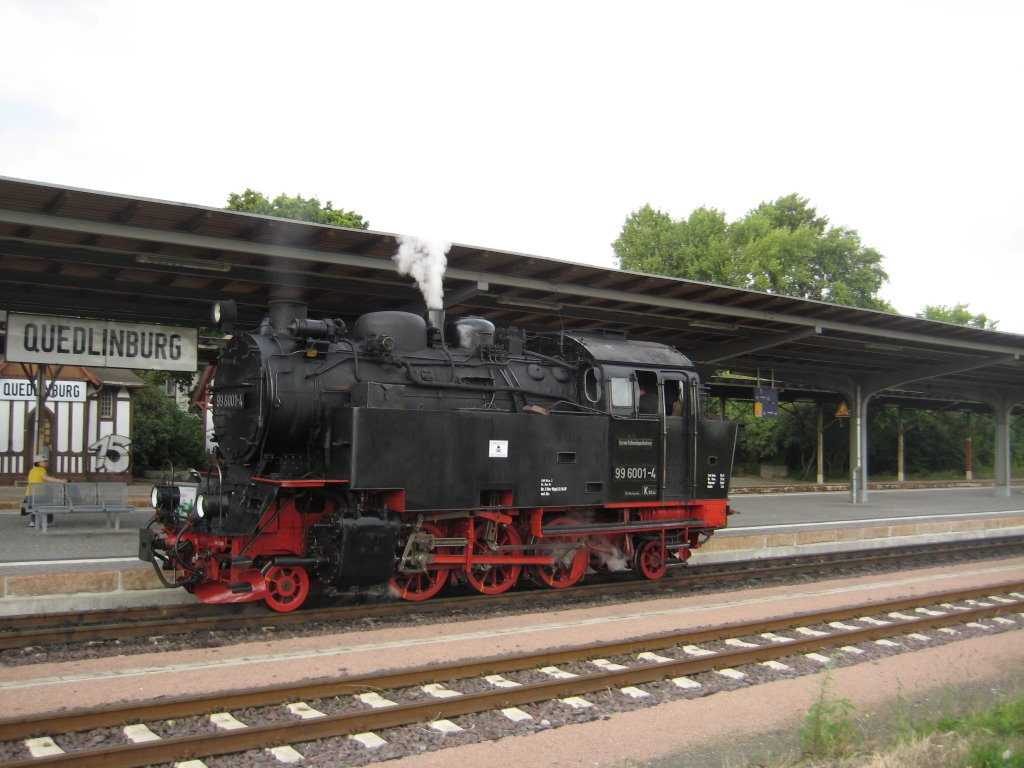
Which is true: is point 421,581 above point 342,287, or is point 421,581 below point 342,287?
below

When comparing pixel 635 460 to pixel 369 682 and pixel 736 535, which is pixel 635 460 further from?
pixel 369 682

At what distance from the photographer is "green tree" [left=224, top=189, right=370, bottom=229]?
28.9 m

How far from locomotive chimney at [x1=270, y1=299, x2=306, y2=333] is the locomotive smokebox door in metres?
3.85

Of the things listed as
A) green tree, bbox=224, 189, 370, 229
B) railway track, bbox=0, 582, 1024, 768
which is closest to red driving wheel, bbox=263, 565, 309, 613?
railway track, bbox=0, 582, 1024, 768

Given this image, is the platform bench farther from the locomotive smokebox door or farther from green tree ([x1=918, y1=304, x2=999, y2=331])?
green tree ([x1=918, y1=304, x2=999, y2=331])

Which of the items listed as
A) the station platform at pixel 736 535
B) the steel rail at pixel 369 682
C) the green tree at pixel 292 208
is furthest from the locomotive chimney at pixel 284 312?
the green tree at pixel 292 208

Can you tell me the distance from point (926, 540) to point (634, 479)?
990 centimetres

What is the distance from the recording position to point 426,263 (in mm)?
10305

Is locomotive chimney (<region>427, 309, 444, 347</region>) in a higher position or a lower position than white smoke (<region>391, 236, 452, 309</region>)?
lower

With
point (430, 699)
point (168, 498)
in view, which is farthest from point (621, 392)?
point (430, 699)

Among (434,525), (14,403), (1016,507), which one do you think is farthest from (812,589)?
(14,403)

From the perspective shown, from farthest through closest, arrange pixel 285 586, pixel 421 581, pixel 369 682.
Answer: pixel 421 581 < pixel 285 586 < pixel 369 682

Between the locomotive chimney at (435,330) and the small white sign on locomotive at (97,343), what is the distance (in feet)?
14.6

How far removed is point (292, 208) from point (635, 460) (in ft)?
75.6
